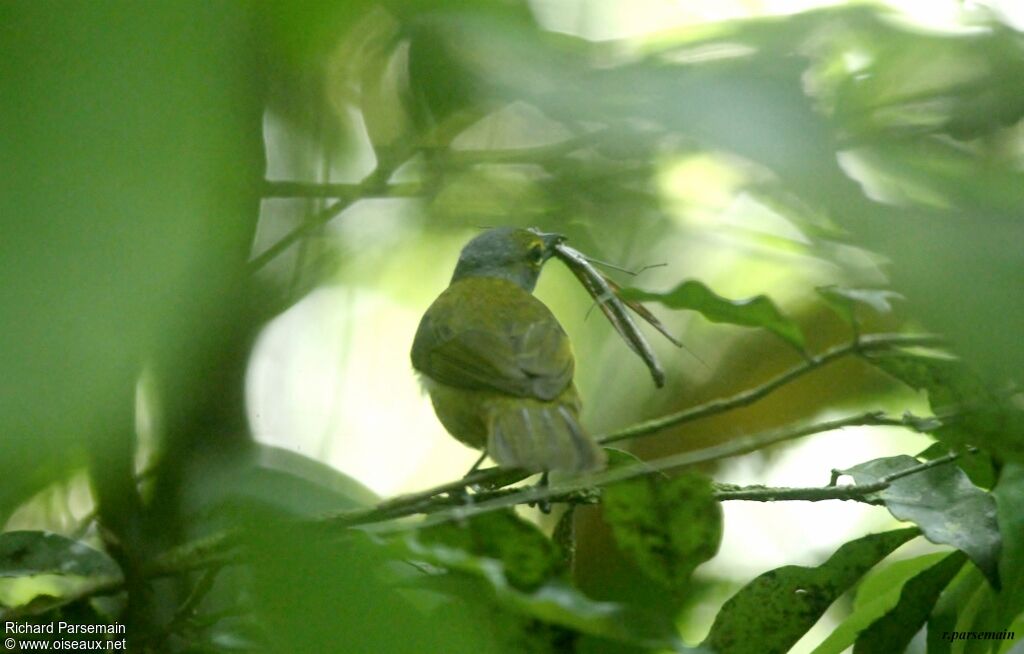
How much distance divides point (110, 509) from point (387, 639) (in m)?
1.50

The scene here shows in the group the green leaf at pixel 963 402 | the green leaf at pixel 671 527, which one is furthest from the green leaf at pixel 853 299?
the green leaf at pixel 671 527

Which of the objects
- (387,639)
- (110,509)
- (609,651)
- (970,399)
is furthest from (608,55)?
(387,639)

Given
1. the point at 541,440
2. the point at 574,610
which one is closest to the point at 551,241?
the point at 541,440

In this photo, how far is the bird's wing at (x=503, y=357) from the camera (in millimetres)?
2699

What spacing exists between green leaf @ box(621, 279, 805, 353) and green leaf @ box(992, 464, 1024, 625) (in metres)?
0.39

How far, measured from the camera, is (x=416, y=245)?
3.81 m

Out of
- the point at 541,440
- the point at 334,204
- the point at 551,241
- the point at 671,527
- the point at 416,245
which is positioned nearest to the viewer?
the point at 671,527

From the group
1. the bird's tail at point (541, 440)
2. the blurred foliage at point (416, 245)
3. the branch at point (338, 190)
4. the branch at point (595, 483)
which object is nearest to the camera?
the blurred foliage at point (416, 245)

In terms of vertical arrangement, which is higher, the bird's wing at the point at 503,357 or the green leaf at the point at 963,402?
the green leaf at the point at 963,402

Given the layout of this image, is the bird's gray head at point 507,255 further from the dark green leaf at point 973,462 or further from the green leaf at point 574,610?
the green leaf at point 574,610

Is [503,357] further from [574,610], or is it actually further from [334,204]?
[574,610]

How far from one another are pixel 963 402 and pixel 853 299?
29 cm

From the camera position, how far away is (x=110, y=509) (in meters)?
1.91

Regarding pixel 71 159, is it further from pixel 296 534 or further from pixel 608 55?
pixel 608 55
